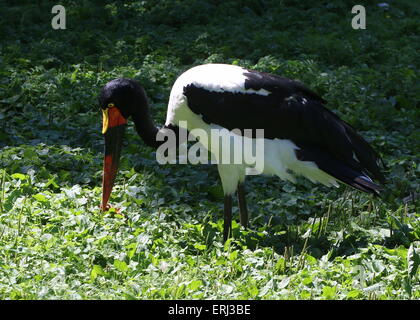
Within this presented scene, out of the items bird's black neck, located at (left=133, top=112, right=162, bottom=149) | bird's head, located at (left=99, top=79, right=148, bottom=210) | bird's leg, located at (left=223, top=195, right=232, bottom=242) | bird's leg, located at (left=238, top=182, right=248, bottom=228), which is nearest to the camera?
bird's leg, located at (left=223, top=195, right=232, bottom=242)

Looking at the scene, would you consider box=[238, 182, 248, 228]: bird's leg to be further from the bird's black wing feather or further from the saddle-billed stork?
the bird's black wing feather

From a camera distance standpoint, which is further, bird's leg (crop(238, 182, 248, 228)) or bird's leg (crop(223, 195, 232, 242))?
bird's leg (crop(238, 182, 248, 228))

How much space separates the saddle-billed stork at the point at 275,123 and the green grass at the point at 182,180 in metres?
0.37

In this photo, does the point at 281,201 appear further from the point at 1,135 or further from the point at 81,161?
the point at 1,135

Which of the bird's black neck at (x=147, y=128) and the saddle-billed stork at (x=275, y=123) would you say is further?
the bird's black neck at (x=147, y=128)

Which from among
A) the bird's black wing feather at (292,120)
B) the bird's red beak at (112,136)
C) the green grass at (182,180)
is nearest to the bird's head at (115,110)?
the bird's red beak at (112,136)

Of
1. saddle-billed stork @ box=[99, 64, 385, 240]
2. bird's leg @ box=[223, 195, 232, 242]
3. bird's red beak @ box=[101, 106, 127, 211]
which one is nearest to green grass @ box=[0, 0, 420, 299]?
bird's leg @ box=[223, 195, 232, 242]

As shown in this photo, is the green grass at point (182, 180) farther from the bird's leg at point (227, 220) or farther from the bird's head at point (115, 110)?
the bird's head at point (115, 110)

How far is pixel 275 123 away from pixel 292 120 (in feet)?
0.39

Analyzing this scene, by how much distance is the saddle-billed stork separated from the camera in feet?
16.8

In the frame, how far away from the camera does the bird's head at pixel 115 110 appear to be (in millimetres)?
5527

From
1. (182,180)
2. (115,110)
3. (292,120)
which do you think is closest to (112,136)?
(115,110)

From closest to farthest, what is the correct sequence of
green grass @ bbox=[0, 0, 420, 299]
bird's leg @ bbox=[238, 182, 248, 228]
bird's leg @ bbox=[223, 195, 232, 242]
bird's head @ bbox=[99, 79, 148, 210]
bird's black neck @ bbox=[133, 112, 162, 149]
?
green grass @ bbox=[0, 0, 420, 299]
bird's leg @ bbox=[223, 195, 232, 242]
bird's leg @ bbox=[238, 182, 248, 228]
bird's head @ bbox=[99, 79, 148, 210]
bird's black neck @ bbox=[133, 112, 162, 149]

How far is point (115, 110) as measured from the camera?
18.4ft
